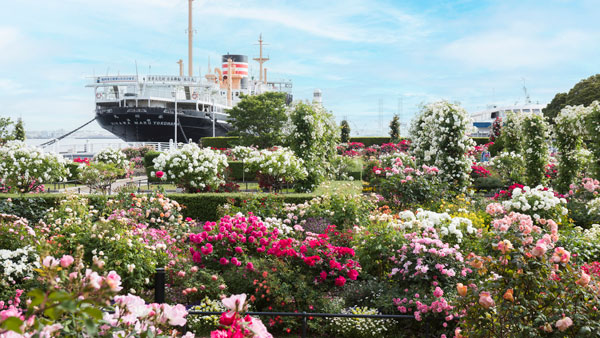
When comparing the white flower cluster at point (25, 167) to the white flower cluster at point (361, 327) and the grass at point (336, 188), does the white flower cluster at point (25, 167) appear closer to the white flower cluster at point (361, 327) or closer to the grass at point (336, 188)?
the grass at point (336, 188)

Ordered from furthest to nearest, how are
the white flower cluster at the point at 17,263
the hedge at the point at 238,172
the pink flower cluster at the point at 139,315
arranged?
1. the hedge at the point at 238,172
2. the white flower cluster at the point at 17,263
3. the pink flower cluster at the point at 139,315

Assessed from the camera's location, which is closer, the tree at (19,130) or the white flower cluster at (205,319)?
the white flower cluster at (205,319)

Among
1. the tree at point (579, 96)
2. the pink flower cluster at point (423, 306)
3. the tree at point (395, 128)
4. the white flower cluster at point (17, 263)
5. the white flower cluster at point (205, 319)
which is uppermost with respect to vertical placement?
the tree at point (579, 96)

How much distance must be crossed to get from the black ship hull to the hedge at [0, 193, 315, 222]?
36.2 m

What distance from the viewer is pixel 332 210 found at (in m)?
8.81

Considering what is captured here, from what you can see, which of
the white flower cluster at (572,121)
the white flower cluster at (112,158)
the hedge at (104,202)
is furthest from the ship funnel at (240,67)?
the hedge at (104,202)

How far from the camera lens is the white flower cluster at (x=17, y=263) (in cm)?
560

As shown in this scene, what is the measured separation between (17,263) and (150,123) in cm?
4375

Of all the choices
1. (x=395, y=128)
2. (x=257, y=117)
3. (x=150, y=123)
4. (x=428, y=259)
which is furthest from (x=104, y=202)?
→ (x=150, y=123)

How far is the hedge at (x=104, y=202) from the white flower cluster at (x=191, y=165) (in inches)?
104

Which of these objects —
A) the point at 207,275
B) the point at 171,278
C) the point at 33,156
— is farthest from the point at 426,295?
the point at 33,156

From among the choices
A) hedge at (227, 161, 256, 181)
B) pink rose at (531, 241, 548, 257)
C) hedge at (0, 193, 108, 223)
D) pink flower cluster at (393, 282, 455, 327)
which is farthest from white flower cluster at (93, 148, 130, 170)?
pink rose at (531, 241, 548, 257)

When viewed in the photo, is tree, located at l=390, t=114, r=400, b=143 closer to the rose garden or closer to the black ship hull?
the black ship hull

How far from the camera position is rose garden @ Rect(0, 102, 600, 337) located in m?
1.97
